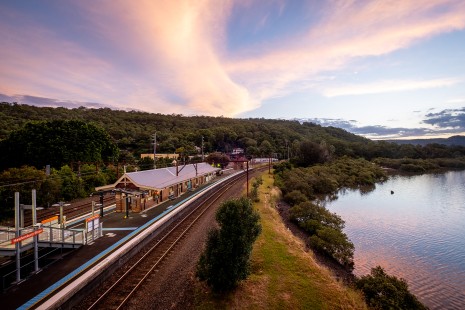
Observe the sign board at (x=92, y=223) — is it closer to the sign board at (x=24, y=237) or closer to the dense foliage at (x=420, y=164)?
the sign board at (x=24, y=237)

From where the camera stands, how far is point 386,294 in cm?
1606

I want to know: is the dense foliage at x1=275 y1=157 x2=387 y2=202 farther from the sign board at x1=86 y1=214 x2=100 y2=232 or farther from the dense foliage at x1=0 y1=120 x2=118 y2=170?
the dense foliage at x1=0 y1=120 x2=118 y2=170

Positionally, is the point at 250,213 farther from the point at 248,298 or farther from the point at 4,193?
the point at 4,193

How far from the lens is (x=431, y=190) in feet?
206

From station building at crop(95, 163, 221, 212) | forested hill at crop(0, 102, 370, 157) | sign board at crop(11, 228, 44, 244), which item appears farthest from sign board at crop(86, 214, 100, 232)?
forested hill at crop(0, 102, 370, 157)

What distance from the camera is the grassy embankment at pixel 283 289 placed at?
44.7ft

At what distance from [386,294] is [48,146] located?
53.7 meters

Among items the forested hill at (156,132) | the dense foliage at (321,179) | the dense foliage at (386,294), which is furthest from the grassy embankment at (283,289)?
the forested hill at (156,132)

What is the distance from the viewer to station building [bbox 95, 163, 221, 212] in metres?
30.4

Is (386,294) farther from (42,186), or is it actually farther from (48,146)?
(48,146)

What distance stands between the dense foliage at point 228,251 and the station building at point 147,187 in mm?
16977

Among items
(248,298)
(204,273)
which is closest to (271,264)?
(248,298)

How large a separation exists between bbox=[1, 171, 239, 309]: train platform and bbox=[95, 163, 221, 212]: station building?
241 cm

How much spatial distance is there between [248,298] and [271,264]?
474 centimetres
